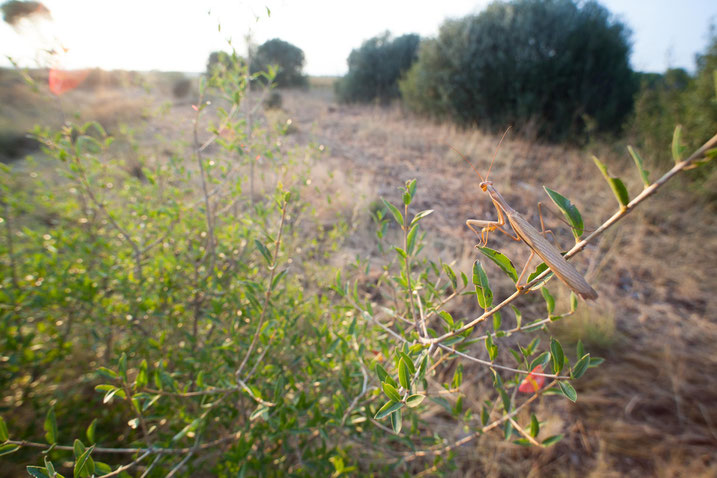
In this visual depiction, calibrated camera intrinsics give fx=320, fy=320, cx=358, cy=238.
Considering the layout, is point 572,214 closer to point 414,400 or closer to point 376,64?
point 414,400

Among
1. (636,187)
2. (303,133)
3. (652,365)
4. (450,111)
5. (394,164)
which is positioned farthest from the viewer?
(450,111)

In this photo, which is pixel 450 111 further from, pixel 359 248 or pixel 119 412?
pixel 119 412

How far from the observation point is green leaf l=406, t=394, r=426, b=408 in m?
0.55

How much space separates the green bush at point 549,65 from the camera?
7.40m

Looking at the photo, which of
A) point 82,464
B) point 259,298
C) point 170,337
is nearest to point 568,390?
point 82,464

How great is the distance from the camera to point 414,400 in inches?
22.0

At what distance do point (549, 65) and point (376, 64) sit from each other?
829cm

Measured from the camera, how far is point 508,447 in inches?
65.5

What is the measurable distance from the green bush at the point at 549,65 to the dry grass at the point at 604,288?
1.97 metres

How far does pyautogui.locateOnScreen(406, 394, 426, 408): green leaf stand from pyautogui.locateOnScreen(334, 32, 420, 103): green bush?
1435cm

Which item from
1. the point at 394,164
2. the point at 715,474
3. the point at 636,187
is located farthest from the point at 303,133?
the point at 715,474

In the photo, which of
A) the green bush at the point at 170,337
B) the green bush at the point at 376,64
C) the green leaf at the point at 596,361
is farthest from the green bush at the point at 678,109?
the green bush at the point at 376,64

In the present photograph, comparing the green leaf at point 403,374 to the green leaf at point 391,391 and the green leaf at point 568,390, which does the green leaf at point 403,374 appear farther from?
the green leaf at point 568,390

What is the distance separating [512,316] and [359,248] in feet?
4.90
